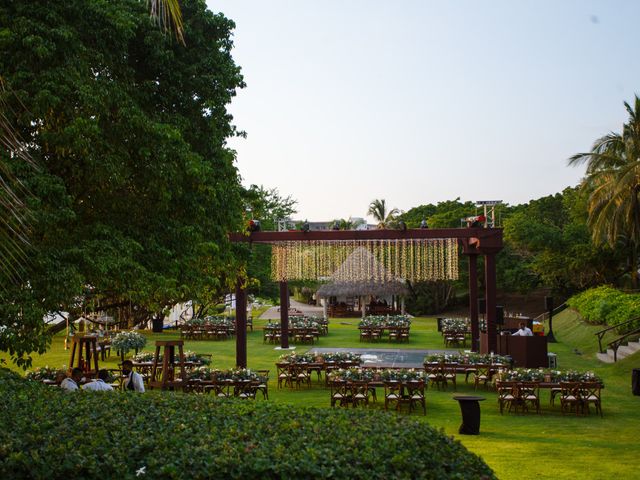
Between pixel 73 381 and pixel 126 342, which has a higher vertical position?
pixel 73 381

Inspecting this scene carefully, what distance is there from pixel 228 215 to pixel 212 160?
1261 millimetres

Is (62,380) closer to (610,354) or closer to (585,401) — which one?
(585,401)

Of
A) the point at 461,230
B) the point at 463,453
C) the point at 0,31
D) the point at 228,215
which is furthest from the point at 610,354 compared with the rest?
the point at 0,31

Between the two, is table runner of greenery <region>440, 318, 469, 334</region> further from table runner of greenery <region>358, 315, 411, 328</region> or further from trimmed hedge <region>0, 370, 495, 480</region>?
trimmed hedge <region>0, 370, 495, 480</region>

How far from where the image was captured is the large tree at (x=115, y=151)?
A: 1112 centimetres

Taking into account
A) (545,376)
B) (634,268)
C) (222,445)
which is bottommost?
(545,376)

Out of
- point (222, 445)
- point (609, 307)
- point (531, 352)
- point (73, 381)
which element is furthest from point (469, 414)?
point (609, 307)

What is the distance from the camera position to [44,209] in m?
11.2

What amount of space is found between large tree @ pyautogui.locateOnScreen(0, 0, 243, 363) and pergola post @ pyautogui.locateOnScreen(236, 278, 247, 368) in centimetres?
601

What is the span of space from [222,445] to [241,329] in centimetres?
1535

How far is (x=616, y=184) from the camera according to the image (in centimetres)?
3030

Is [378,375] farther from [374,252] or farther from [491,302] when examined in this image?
[374,252]

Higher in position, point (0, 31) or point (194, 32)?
point (194, 32)

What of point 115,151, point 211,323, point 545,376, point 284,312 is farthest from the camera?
point 211,323
